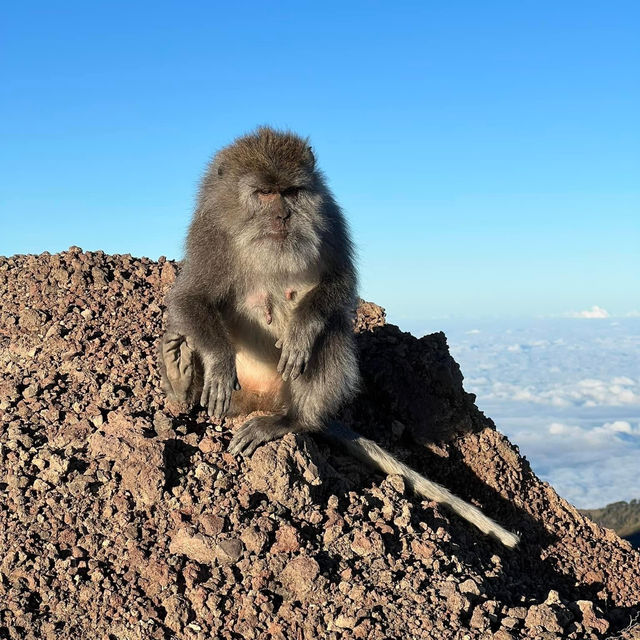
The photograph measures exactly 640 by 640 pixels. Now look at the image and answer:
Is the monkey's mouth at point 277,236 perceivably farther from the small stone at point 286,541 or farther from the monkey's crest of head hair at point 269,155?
the small stone at point 286,541

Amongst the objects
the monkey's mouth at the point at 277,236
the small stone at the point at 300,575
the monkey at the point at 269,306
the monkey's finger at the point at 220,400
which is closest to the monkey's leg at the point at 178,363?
the monkey at the point at 269,306

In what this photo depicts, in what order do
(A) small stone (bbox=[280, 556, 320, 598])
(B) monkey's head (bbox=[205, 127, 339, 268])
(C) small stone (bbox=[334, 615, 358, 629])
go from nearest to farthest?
(C) small stone (bbox=[334, 615, 358, 629])
(A) small stone (bbox=[280, 556, 320, 598])
(B) monkey's head (bbox=[205, 127, 339, 268])

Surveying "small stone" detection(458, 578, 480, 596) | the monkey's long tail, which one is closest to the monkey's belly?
the monkey's long tail

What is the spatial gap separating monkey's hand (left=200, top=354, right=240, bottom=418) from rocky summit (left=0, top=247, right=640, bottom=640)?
0.65 ft

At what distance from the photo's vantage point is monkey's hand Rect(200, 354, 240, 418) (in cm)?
601

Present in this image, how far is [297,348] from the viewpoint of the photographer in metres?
6.13

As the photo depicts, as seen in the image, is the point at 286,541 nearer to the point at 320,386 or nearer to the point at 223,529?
the point at 223,529

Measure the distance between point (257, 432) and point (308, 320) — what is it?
0.94m

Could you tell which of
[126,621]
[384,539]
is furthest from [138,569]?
[384,539]

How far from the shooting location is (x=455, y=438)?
8.02 meters

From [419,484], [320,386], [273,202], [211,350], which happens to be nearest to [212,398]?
[211,350]

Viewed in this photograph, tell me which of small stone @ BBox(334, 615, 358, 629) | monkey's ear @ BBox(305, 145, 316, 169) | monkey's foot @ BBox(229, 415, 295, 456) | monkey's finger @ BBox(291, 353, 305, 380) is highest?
monkey's ear @ BBox(305, 145, 316, 169)

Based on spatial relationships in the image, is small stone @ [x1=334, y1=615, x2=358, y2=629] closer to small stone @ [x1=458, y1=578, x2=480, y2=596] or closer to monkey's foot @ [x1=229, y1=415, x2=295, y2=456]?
small stone @ [x1=458, y1=578, x2=480, y2=596]

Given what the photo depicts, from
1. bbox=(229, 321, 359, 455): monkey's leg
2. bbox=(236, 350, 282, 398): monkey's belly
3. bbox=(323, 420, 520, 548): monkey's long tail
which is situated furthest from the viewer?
bbox=(236, 350, 282, 398): monkey's belly
